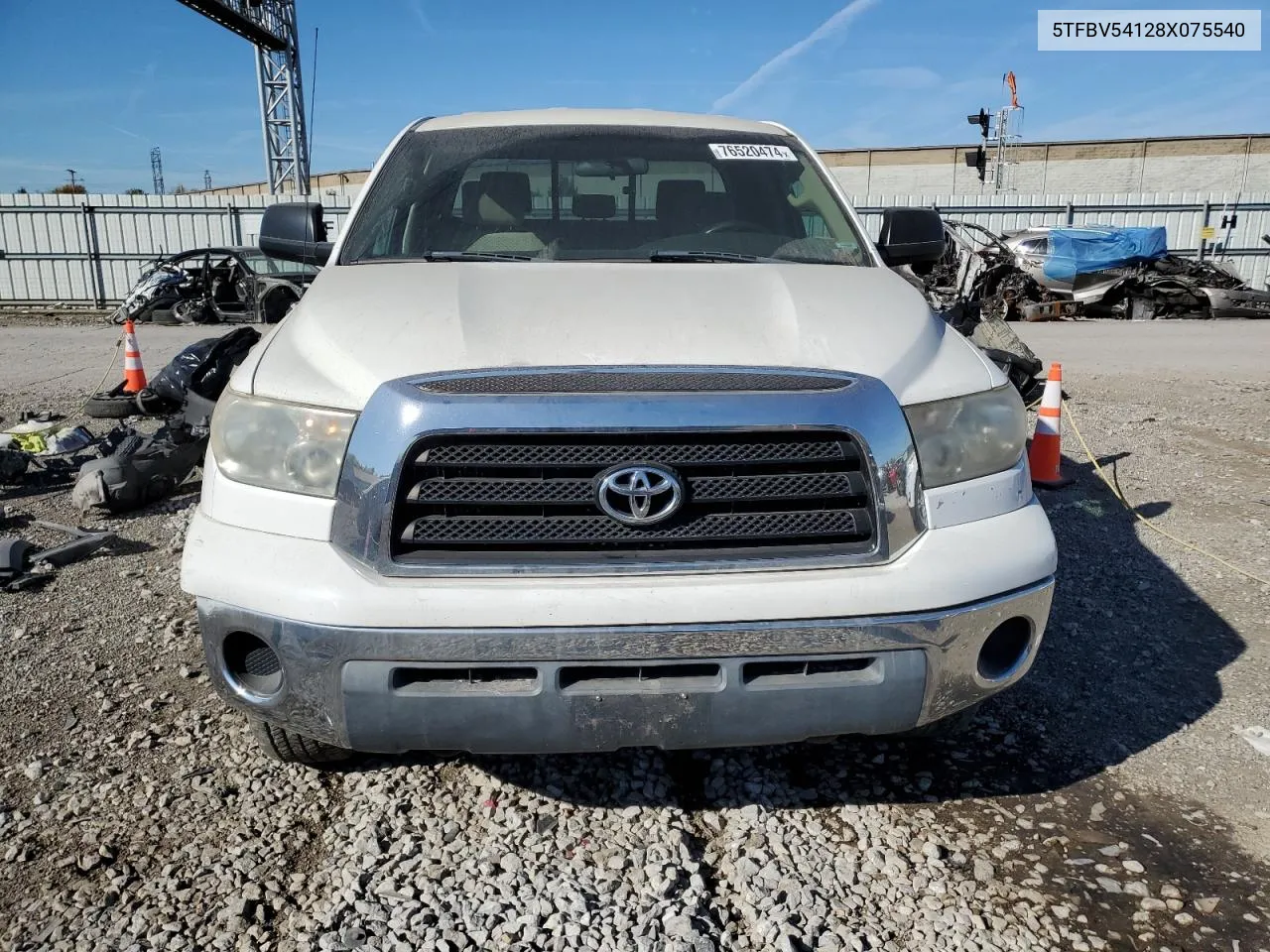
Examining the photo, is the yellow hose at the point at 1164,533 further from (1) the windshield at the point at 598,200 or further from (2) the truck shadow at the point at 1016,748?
(1) the windshield at the point at 598,200

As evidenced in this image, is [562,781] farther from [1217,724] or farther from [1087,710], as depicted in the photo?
[1217,724]

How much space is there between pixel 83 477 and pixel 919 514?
463 cm

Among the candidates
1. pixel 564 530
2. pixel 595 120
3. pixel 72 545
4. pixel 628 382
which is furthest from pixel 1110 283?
pixel 564 530

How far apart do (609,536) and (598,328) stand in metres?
0.54

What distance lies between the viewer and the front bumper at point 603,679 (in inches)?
77.5

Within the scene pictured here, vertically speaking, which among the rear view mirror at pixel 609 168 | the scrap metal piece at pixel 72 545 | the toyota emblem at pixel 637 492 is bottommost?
the scrap metal piece at pixel 72 545

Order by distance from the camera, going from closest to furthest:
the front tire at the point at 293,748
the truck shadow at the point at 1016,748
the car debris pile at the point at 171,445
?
1. the front tire at the point at 293,748
2. the truck shadow at the point at 1016,748
3. the car debris pile at the point at 171,445

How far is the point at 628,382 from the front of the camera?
206cm

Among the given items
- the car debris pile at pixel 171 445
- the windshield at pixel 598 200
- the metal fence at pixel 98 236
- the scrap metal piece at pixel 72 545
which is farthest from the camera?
the metal fence at pixel 98 236

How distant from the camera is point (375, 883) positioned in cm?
222

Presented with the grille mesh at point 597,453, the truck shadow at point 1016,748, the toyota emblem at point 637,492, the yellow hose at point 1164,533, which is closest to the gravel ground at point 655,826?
the truck shadow at point 1016,748

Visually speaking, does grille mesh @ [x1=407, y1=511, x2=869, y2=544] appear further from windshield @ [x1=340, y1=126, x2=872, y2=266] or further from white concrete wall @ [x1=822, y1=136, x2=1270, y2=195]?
white concrete wall @ [x1=822, y1=136, x2=1270, y2=195]

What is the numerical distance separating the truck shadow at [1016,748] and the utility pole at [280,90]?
24.4m

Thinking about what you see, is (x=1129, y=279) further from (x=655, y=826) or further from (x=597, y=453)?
(x=597, y=453)
